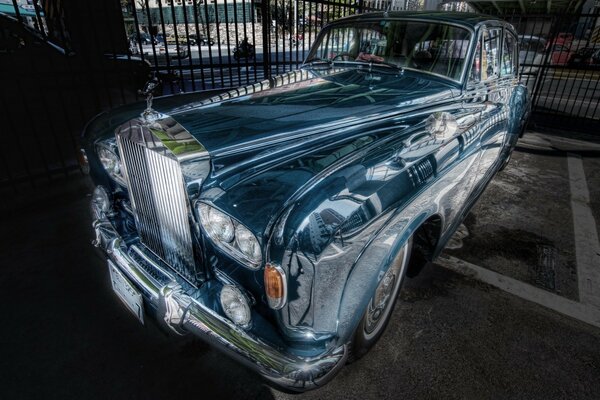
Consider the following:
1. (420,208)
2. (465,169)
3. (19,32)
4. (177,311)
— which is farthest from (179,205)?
(19,32)

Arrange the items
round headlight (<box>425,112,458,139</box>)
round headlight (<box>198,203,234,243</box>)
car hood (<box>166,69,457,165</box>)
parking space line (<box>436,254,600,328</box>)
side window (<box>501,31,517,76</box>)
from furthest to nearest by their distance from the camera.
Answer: side window (<box>501,31,517,76</box>), parking space line (<box>436,254,600,328</box>), round headlight (<box>425,112,458,139</box>), car hood (<box>166,69,457,165</box>), round headlight (<box>198,203,234,243</box>)

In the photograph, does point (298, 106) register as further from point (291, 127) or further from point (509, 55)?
point (509, 55)

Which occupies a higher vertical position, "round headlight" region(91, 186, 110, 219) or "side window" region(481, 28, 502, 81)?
"side window" region(481, 28, 502, 81)

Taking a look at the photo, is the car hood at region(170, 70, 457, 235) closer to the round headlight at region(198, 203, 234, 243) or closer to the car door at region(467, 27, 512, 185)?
the round headlight at region(198, 203, 234, 243)

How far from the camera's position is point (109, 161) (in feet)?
6.88

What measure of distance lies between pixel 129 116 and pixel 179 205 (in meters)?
1.12

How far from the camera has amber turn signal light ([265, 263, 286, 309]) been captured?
4.25 ft

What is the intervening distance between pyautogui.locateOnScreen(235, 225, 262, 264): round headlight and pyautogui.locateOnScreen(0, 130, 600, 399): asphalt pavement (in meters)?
0.49

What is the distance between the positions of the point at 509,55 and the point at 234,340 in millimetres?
3926

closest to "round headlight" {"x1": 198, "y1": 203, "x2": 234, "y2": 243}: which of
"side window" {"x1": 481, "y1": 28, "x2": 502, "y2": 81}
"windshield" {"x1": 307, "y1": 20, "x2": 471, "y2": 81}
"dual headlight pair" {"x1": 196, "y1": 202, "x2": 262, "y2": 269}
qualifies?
"dual headlight pair" {"x1": 196, "y1": 202, "x2": 262, "y2": 269}

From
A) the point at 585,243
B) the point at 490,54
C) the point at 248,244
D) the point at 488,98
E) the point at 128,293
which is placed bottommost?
the point at 585,243

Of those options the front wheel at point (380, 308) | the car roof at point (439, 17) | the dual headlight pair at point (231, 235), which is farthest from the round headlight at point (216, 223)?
the car roof at point (439, 17)

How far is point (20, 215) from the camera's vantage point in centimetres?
352

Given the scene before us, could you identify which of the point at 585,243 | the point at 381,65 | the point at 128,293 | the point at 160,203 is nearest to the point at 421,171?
the point at 160,203
